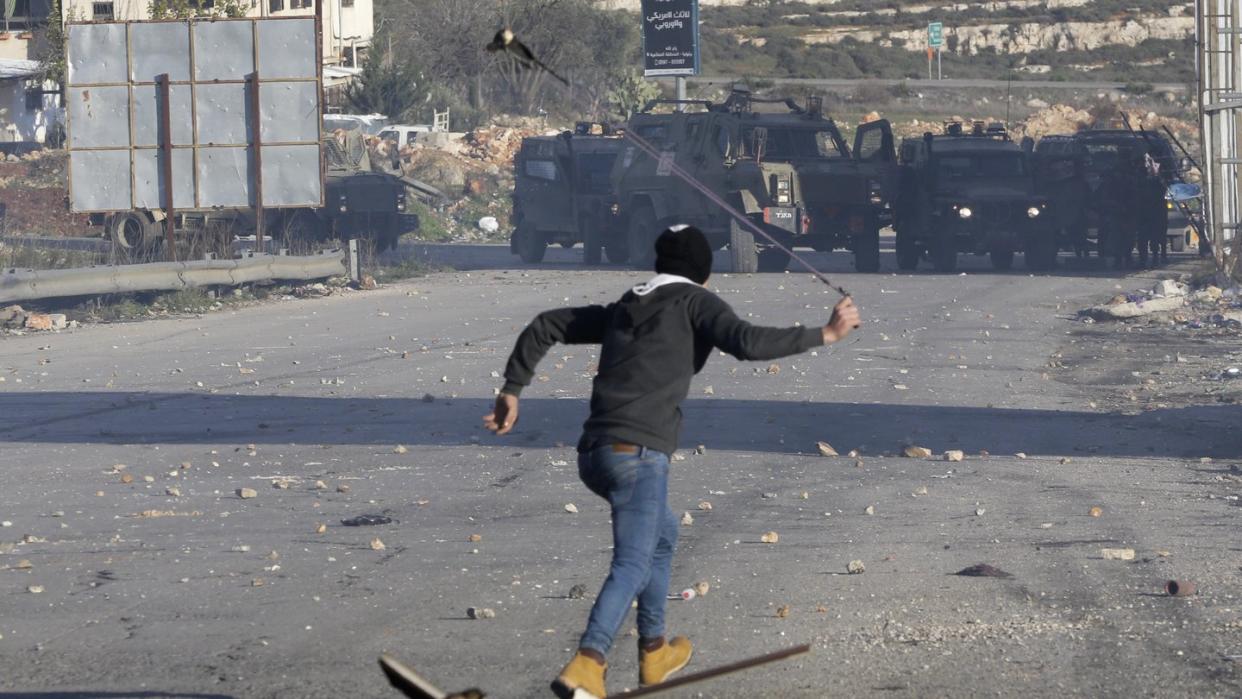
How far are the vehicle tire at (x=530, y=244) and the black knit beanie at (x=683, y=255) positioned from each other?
83.2ft

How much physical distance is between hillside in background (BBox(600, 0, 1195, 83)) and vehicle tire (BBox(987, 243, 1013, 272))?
5270 cm

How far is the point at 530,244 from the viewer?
1227 inches

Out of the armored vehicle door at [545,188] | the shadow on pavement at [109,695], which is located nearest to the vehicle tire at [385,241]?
the armored vehicle door at [545,188]

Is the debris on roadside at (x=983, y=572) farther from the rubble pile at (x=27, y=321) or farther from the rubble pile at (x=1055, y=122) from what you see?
the rubble pile at (x=1055, y=122)

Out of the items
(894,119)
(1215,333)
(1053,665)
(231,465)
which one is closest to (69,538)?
(231,465)

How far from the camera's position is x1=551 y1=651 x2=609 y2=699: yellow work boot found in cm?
496

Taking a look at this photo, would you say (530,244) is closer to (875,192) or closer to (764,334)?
(875,192)

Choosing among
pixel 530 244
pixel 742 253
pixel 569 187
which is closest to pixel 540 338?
pixel 742 253

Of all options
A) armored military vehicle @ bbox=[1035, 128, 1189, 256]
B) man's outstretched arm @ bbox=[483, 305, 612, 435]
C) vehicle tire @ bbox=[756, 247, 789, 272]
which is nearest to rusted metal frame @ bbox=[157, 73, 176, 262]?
vehicle tire @ bbox=[756, 247, 789, 272]

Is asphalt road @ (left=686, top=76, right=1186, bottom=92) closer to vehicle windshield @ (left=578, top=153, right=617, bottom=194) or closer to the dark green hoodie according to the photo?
vehicle windshield @ (left=578, top=153, right=617, bottom=194)

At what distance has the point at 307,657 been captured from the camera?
240 inches

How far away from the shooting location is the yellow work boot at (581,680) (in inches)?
195

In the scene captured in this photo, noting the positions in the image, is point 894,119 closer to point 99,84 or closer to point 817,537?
point 99,84

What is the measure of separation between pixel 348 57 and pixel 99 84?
2035 inches
